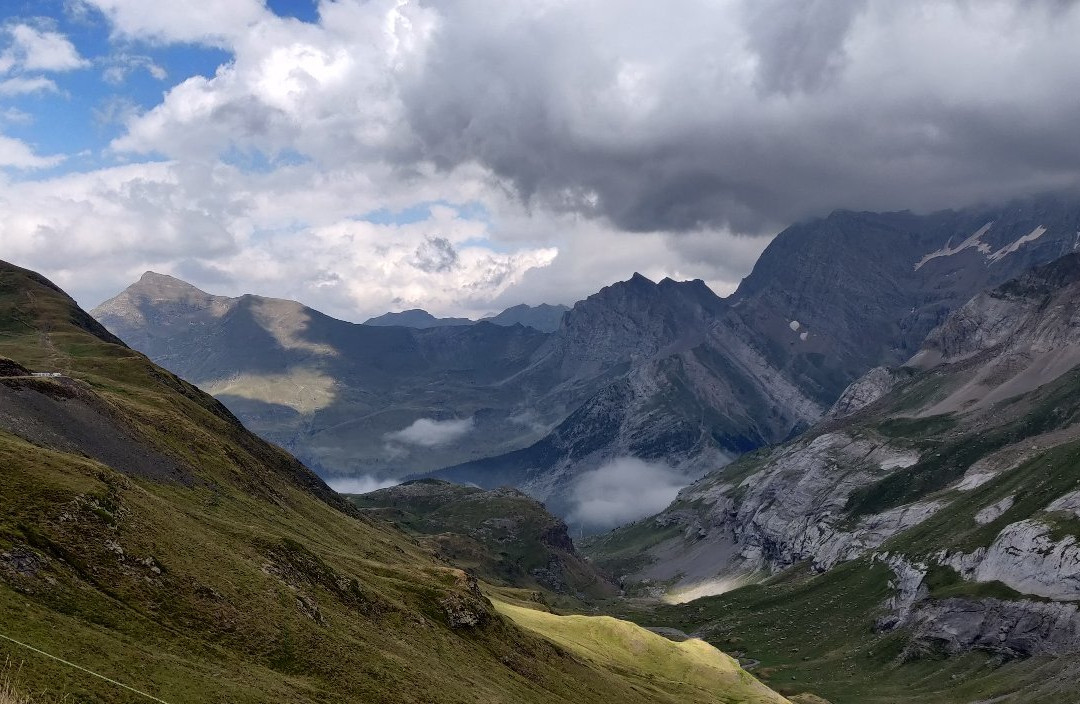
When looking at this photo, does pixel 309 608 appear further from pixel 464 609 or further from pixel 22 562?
pixel 464 609

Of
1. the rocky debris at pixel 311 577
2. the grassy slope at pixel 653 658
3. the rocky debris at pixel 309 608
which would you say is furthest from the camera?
the grassy slope at pixel 653 658

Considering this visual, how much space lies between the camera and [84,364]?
7407 inches

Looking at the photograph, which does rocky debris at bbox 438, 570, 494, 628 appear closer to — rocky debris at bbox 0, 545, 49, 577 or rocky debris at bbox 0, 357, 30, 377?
rocky debris at bbox 0, 545, 49, 577

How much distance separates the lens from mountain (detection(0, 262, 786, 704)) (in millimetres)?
59125

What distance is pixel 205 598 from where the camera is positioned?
7225 cm

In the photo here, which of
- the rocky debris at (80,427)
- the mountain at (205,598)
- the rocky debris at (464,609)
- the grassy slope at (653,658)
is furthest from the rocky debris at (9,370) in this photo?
the grassy slope at (653,658)

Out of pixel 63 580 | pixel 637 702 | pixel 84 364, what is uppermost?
pixel 84 364

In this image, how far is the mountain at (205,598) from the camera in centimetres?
5912

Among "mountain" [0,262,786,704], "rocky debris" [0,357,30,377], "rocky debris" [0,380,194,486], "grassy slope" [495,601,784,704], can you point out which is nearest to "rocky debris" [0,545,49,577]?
"mountain" [0,262,786,704]

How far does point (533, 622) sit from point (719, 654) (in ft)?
149

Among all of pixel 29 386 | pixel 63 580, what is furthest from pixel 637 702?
pixel 29 386

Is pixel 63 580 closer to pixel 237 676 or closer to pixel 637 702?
pixel 237 676

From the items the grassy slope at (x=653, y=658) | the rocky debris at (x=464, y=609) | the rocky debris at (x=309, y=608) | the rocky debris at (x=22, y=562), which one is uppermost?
the rocky debris at (x=22, y=562)

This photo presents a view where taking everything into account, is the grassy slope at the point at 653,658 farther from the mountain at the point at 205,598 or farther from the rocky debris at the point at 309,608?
the rocky debris at the point at 309,608
